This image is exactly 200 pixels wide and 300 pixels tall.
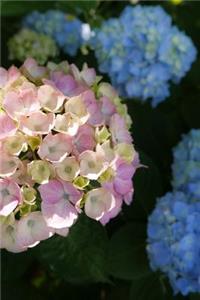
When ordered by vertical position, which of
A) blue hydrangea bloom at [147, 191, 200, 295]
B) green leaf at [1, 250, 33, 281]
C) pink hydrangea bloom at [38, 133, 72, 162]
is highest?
pink hydrangea bloom at [38, 133, 72, 162]

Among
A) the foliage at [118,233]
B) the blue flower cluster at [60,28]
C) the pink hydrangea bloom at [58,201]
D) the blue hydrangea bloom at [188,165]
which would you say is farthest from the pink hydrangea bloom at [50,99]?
the blue flower cluster at [60,28]

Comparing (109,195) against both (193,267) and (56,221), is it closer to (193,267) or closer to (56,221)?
(56,221)

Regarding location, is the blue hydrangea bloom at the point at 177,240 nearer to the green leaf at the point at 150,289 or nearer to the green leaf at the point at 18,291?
the green leaf at the point at 150,289

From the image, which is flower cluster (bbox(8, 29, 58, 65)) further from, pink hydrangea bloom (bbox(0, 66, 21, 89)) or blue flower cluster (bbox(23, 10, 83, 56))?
pink hydrangea bloom (bbox(0, 66, 21, 89))

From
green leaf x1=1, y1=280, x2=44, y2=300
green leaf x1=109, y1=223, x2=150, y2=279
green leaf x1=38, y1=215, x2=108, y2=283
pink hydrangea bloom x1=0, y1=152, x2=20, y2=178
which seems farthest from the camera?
green leaf x1=1, y1=280, x2=44, y2=300

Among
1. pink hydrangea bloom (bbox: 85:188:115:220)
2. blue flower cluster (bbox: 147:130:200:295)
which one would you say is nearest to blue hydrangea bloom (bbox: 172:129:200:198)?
A: blue flower cluster (bbox: 147:130:200:295)
